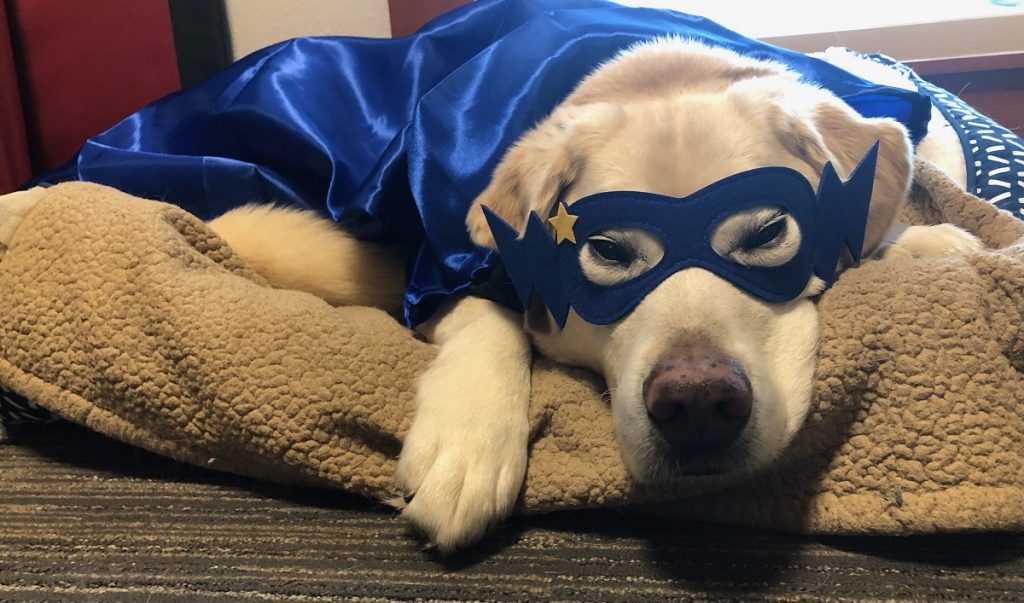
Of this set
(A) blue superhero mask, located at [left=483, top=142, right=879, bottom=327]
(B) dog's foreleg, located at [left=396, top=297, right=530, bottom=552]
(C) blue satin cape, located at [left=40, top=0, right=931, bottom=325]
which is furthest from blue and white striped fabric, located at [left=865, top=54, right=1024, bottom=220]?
(B) dog's foreleg, located at [left=396, top=297, right=530, bottom=552]

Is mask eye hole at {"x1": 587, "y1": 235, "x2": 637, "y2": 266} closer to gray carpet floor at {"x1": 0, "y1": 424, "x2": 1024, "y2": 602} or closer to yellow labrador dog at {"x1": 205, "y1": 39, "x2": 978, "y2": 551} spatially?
yellow labrador dog at {"x1": 205, "y1": 39, "x2": 978, "y2": 551}

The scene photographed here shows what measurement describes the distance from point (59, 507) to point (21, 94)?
159 cm

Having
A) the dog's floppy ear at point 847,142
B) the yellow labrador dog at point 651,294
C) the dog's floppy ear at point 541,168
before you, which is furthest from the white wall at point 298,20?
the dog's floppy ear at point 847,142

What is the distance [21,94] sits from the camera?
207cm

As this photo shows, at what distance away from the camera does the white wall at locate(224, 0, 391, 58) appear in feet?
7.59

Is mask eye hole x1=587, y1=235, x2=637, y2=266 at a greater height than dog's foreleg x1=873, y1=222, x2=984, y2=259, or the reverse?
mask eye hole x1=587, y1=235, x2=637, y2=266

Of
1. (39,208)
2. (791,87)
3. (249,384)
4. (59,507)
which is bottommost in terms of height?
(59,507)

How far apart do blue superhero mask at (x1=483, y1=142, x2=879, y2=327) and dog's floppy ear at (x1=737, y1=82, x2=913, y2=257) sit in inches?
3.4

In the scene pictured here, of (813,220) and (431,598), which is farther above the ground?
(813,220)

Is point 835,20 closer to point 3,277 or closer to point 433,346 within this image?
point 433,346

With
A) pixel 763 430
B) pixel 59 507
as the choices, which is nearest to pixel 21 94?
pixel 59 507

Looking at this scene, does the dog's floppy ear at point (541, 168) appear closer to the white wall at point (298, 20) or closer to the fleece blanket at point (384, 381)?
the fleece blanket at point (384, 381)

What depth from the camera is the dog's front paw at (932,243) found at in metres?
1.06

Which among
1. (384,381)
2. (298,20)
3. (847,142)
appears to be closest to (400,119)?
(384,381)
